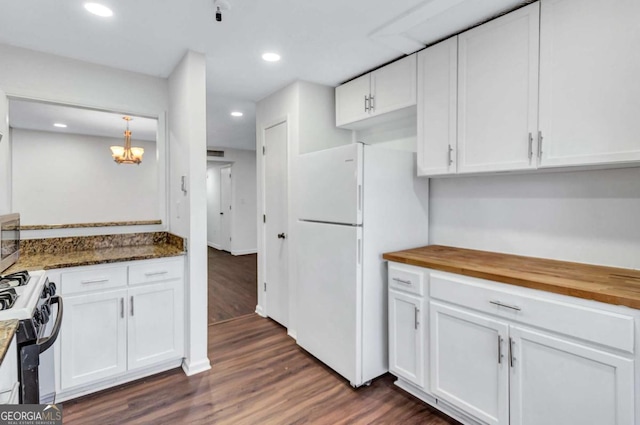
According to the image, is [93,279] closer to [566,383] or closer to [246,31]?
[246,31]

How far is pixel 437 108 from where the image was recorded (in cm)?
215

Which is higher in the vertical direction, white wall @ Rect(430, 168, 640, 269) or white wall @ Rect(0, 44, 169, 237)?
white wall @ Rect(0, 44, 169, 237)

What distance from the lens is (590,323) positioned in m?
1.30

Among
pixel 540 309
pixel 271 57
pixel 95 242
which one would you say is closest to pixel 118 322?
pixel 95 242

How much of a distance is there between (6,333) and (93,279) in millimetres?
1179

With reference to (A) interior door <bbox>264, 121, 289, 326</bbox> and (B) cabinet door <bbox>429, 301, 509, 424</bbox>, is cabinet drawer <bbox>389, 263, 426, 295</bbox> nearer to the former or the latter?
(B) cabinet door <bbox>429, 301, 509, 424</bbox>

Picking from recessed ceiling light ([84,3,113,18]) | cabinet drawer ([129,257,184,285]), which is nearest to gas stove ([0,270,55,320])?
cabinet drawer ([129,257,184,285])

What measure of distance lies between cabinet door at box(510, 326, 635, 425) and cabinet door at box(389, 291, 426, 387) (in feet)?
1.71

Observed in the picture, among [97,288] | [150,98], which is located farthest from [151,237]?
[150,98]

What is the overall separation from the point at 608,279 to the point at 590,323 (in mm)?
314

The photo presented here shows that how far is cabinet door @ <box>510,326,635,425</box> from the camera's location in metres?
1.25

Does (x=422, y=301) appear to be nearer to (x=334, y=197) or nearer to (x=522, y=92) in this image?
(x=334, y=197)

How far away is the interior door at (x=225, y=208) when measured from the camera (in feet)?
23.2

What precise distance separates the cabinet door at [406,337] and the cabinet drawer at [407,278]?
49 millimetres
